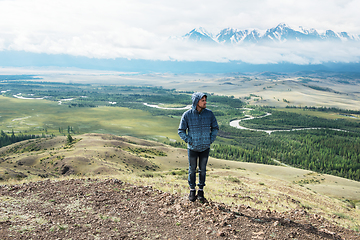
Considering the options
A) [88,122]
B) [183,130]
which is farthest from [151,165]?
[88,122]

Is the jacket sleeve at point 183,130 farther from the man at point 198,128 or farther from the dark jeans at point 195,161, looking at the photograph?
the dark jeans at point 195,161

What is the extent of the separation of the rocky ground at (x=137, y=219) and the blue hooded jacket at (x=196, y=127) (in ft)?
8.31

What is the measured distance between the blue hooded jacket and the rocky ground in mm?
2532

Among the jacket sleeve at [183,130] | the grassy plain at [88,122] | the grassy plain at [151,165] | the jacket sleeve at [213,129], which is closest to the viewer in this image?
the jacket sleeve at [183,130]

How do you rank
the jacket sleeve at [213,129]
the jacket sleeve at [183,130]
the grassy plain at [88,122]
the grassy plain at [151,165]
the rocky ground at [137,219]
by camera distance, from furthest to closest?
the grassy plain at [88,122]
the grassy plain at [151,165]
the jacket sleeve at [213,129]
the jacket sleeve at [183,130]
the rocky ground at [137,219]

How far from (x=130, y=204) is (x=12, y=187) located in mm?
6965

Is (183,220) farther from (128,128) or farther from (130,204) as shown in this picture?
(128,128)

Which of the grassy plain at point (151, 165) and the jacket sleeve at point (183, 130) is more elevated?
the jacket sleeve at point (183, 130)

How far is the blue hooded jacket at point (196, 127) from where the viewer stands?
9734 mm

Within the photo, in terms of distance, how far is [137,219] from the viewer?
360 inches

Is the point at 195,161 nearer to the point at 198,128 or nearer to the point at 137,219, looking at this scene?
the point at 198,128

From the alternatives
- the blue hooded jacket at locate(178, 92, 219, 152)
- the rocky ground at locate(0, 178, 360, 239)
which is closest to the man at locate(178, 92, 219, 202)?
the blue hooded jacket at locate(178, 92, 219, 152)

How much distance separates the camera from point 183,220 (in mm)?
9047

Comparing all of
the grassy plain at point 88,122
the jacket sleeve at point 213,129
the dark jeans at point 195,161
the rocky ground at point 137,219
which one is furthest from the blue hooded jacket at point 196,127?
the grassy plain at point 88,122
